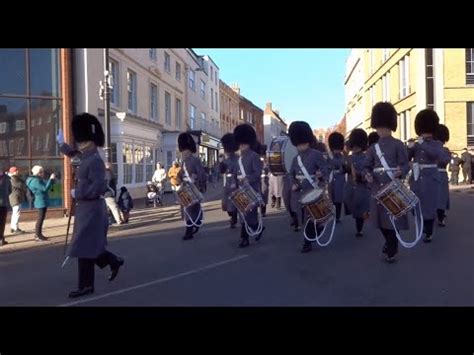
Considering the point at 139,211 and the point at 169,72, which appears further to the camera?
the point at 169,72

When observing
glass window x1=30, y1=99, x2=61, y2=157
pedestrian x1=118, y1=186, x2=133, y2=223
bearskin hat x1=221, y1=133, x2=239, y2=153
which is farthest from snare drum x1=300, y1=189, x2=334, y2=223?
glass window x1=30, y1=99, x2=61, y2=157

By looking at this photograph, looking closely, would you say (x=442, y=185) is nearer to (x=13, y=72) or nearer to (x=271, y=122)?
(x=13, y=72)

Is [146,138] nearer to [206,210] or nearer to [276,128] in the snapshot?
[206,210]

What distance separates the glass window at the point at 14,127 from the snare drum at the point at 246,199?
804 centimetres

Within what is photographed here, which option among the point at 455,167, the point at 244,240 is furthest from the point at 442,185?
the point at 455,167

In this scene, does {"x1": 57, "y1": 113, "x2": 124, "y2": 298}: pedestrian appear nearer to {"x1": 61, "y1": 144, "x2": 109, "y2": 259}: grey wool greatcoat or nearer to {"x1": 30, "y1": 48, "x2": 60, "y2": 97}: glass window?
{"x1": 61, "y1": 144, "x2": 109, "y2": 259}: grey wool greatcoat


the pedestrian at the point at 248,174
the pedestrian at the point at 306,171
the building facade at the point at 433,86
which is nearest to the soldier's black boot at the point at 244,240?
the pedestrian at the point at 248,174

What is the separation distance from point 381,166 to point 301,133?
208cm

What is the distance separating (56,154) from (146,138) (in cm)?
766

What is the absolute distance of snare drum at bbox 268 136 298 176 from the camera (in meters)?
16.6
